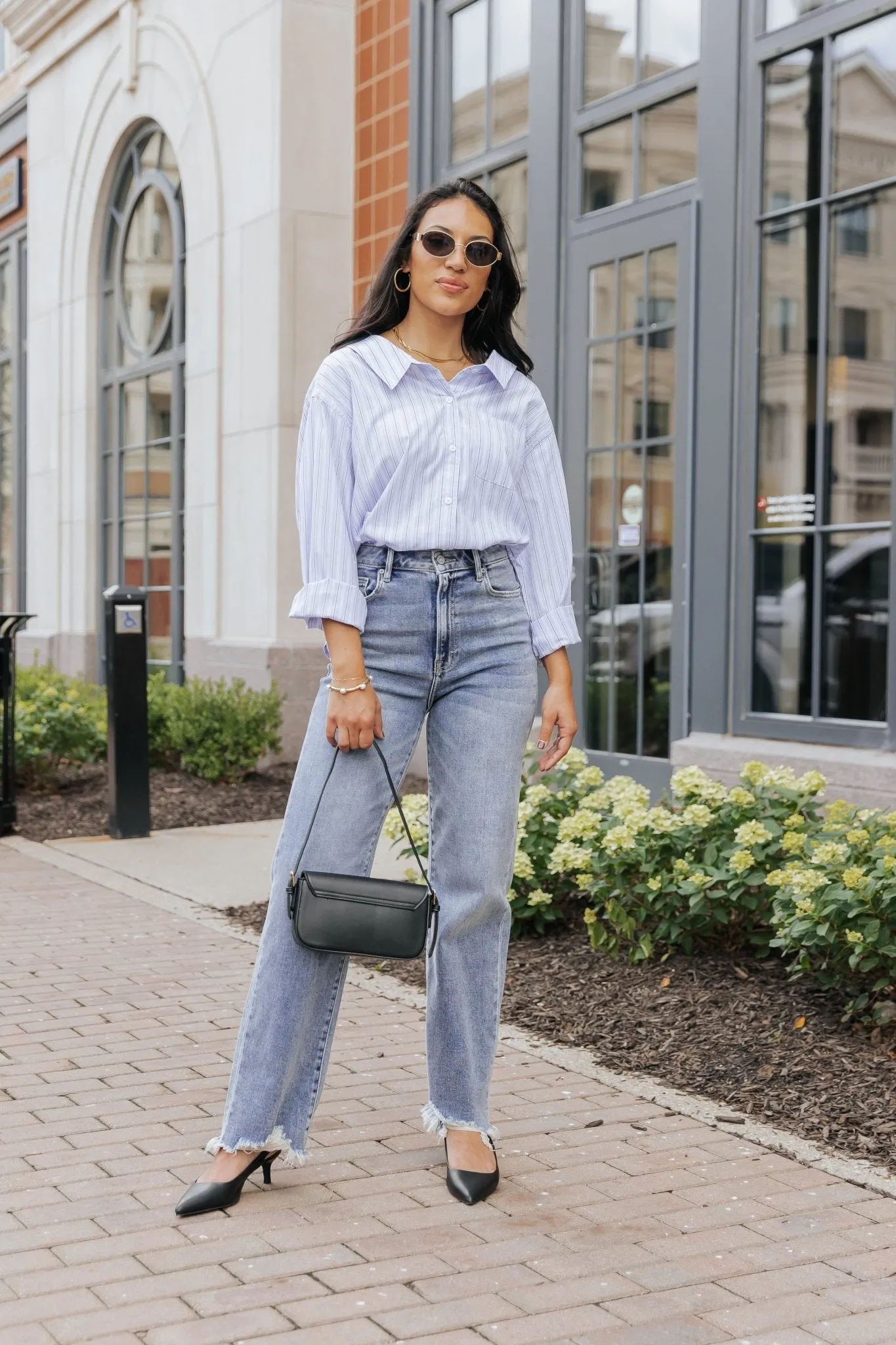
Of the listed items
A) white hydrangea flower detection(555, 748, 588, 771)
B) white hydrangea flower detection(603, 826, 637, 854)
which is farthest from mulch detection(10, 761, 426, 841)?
white hydrangea flower detection(603, 826, 637, 854)

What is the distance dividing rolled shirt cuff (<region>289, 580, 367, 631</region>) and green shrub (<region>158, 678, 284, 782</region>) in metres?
6.81

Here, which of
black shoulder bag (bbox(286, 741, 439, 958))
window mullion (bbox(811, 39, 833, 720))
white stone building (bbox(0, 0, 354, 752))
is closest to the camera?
black shoulder bag (bbox(286, 741, 439, 958))

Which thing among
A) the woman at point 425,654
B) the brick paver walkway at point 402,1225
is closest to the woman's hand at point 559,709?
the woman at point 425,654

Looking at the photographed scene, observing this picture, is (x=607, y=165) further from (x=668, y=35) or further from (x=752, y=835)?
(x=752, y=835)

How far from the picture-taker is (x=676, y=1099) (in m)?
4.02

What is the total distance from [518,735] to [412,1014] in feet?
5.99

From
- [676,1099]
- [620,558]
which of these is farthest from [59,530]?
[676,1099]

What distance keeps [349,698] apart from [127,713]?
5.40 m

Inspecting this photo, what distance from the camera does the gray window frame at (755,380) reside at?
683cm

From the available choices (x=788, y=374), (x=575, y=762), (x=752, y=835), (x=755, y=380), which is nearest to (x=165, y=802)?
(x=575, y=762)

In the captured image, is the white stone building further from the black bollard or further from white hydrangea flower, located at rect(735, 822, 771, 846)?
white hydrangea flower, located at rect(735, 822, 771, 846)

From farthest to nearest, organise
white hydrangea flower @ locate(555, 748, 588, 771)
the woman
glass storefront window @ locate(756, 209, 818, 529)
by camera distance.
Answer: glass storefront window @ locate(756, 209, 818, 529)
white hydrangea flower @ locate(555, 748, 588, 771)
the woman

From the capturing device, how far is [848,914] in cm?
431

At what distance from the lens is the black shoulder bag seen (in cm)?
313
